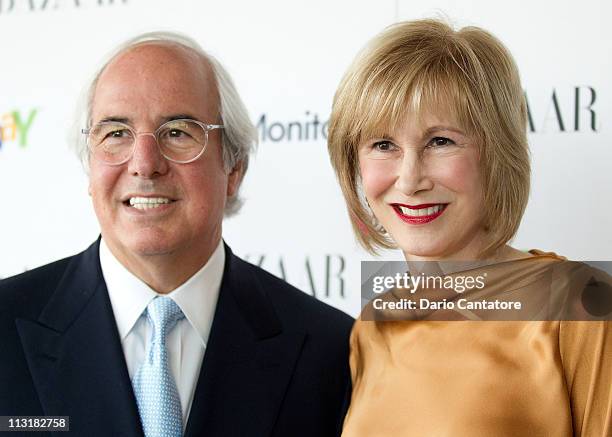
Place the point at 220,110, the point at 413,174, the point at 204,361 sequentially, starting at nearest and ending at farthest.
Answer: the point at 413,174 → the point at 204,361 → the point at 220,110

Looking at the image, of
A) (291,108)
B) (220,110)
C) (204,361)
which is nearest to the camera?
(204,361)

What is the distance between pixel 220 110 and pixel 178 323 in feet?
1.67

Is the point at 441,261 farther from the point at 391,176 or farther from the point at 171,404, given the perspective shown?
the point at 171,404

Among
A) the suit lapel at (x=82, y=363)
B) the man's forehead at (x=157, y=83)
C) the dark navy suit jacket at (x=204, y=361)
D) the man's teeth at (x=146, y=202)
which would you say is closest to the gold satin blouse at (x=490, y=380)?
the dark navy suit jacket at (x=204, y=361)

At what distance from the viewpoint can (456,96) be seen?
1.67 m

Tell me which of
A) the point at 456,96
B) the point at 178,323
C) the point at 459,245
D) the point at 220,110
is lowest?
the point at 178,323

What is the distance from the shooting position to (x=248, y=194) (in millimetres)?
2578

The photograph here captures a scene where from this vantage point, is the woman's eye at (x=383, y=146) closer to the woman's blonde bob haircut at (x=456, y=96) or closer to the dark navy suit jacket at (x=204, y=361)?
the woman's blonde bob haircut at (x=456, y=96)

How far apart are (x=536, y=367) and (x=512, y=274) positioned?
231 millimetres

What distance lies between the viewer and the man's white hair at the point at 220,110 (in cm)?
198

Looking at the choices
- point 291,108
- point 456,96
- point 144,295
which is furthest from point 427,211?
point 291,108

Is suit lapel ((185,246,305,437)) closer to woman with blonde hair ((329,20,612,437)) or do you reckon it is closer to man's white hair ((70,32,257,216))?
woman with blonde hair ((329,20,612,437))

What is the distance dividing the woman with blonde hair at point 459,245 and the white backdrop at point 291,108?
1.21ft

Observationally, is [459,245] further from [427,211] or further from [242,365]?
[242,365]
